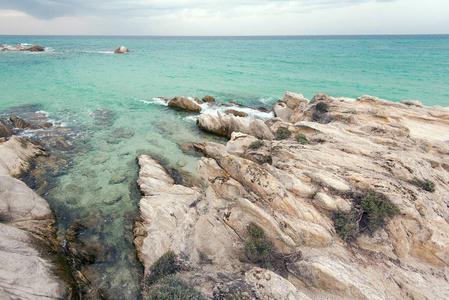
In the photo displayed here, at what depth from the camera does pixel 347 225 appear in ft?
33.2

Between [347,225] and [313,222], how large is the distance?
5.32 feet

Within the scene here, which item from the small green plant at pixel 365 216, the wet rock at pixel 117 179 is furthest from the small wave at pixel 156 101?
the small green plant at pixel 365 216

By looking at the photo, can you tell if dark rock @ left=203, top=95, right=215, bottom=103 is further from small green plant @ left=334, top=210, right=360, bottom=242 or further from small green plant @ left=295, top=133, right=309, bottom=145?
small green plant @ left=334, top=210, right=360, bottom=242

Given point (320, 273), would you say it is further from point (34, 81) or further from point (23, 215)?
point (34, 81)

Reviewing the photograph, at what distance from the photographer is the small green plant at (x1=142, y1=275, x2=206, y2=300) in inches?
307

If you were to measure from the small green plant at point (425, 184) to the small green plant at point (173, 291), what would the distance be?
12.7 metres

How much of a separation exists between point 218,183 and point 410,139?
16.0 m

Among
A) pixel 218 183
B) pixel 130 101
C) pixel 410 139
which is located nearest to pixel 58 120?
pixel 130 101

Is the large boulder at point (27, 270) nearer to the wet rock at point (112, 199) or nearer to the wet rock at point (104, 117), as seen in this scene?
the wet rock at point (112, 199)

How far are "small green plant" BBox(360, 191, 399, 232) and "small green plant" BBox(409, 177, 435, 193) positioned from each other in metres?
2.80

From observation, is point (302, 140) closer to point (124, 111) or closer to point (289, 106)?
point (289, 106)

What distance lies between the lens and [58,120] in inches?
1112

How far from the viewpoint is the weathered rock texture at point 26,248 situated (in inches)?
307

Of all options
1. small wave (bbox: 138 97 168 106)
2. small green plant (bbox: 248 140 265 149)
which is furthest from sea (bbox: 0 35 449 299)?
small green plant (bbox: 248 140 265 149)
